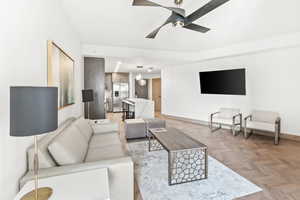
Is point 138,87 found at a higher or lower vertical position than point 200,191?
higher

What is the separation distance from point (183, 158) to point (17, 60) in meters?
2.66

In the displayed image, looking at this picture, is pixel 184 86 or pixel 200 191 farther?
pixel 184 86

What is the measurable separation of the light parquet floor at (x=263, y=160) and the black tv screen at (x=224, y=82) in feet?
4.32

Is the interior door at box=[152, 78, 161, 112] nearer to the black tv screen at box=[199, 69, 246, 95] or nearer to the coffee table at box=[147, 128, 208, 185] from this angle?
the black tv screen at box=[199, 69, 246, 95]

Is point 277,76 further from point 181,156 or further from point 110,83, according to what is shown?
point 110,83

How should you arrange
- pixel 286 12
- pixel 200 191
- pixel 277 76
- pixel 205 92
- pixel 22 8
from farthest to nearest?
pixel 205 92, pixel 277 76, pixel 286 12, pixel 200 191, pixel 22 8

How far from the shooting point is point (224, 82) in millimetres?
4789

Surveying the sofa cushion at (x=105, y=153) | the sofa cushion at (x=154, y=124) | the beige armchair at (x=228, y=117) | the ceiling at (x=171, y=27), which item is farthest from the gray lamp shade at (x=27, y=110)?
the beige armchair at (x=228, y=117)

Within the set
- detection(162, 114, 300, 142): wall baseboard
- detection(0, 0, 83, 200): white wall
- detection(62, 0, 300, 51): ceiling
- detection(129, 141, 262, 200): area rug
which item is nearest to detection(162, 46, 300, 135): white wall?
detection(162, 114, 300, 142): wall baseboard

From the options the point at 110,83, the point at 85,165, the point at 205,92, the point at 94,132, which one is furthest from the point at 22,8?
the point at 110,83

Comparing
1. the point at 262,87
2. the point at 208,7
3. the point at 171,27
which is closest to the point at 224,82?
the point at 262,87

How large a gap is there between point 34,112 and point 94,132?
7.95ft

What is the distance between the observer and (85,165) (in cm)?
146

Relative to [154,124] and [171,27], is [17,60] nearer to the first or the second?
[171,27]
